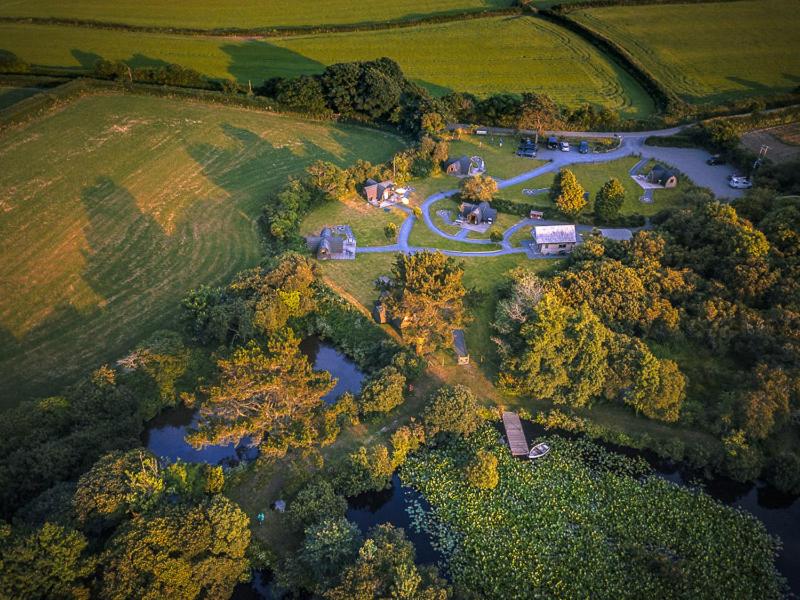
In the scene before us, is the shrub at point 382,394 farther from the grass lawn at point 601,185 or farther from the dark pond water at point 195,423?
the grass lawn at point 601,185

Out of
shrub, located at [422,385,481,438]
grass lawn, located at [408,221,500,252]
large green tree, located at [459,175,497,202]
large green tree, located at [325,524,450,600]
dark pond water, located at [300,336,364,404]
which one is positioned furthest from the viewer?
large green tree, located at [459,175,497,202]

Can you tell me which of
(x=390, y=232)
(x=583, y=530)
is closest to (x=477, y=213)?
(x=390, y=232)

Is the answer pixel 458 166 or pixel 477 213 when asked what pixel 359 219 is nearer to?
pixel 477 213

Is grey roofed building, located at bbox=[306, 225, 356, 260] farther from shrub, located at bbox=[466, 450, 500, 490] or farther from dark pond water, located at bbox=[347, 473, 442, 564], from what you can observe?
shrub, located at bbox=[466, 450, 500, 490]

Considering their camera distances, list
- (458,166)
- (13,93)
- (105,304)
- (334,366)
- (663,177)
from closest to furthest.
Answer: (334,366) < (105,304) < (663,177) < (458,166) < (13,93)

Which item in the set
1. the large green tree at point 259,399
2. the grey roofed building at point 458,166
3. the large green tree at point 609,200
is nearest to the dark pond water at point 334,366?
the large green tree at point 259,399

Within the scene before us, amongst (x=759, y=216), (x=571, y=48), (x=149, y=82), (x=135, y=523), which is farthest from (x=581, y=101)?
(x=135, y=523)

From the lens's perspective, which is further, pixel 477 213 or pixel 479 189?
pixel 479 189

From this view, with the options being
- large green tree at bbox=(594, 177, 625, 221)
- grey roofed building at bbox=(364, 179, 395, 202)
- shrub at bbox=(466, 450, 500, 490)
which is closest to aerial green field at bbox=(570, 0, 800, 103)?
large green tree at bbox=(594, 177, 625, 221)
